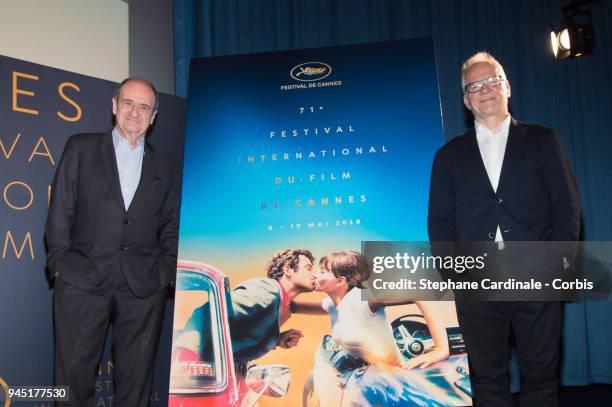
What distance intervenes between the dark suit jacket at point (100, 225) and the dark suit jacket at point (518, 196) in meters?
1.22

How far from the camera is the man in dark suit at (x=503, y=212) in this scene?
1935mm

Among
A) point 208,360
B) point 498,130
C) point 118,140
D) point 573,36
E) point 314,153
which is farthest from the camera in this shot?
point 573,36

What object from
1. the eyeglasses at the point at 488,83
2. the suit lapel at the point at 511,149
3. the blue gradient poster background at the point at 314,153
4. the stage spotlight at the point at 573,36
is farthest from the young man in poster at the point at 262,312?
the stage spotlight at the point at 573,36

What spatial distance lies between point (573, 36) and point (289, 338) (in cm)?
287

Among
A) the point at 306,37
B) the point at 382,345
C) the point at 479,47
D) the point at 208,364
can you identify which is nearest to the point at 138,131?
the point at 208,364

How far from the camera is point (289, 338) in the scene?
2227mm

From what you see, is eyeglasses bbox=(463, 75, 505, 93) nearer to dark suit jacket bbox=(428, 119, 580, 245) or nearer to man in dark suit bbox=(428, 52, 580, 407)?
man in dark suit bbox=(428, 52, 580, 407)

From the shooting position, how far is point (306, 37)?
12.1 feet

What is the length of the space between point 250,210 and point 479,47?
90.4 inches

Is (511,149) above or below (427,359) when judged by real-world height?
above

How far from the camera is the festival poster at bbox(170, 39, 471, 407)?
2.16 metres

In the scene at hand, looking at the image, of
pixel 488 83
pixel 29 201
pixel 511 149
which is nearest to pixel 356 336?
pixel 511 149

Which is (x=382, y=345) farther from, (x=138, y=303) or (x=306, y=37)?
(x=306, y=37)

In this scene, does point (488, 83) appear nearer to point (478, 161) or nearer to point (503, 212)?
point (478, 161)
